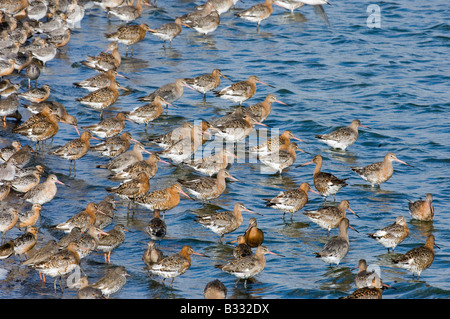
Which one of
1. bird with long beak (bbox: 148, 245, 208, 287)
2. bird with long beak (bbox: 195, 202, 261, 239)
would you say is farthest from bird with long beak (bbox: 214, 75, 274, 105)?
bird with long beak (bbox: 148, 245, 208, 287)

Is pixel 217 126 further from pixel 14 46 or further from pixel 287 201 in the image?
pixel 14 46

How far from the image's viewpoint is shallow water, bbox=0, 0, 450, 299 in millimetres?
11422

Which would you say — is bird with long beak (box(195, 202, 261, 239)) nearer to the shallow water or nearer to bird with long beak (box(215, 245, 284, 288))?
the shallow water

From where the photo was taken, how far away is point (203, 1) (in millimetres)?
28281

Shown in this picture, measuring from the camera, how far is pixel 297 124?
18.5 m

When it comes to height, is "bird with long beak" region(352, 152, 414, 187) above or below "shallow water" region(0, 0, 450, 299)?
above

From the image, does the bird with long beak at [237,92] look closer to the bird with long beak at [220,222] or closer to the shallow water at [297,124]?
the shallow water at [297,124]

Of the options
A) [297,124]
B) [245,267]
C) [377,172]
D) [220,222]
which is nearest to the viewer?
[245,267]

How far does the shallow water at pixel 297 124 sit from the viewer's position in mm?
11422

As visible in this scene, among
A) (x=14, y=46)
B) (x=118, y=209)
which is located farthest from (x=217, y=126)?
(x=14, y=46)

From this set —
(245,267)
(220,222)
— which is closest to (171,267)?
(245,267)

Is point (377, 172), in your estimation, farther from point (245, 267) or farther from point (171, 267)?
point (171, 267)

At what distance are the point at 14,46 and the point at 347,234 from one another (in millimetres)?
11526

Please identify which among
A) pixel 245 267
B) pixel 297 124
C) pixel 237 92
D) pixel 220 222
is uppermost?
pixel 245 267
